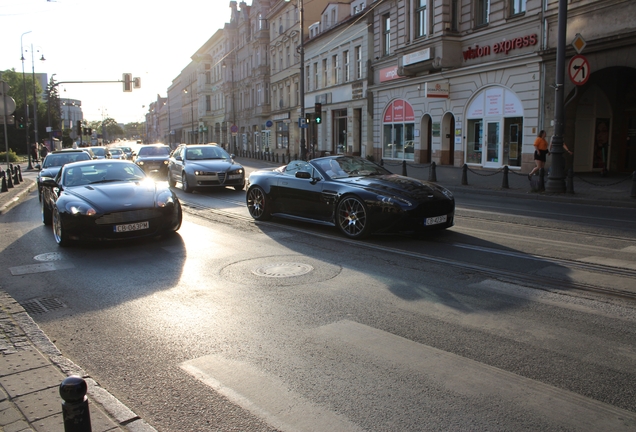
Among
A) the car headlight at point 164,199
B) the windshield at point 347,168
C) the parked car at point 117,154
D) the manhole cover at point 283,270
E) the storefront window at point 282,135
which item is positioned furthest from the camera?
the storefront window at point 282,135

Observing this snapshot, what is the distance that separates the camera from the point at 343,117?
42094 mm

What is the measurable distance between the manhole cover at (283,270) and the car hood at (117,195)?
2843 mm

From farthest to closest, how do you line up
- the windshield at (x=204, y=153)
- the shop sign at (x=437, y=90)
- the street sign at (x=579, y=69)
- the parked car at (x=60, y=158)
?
the shop sign at (x=437, y=90) < the windshield at (x=204, y=153) < the parked car at (x=60, y=158) < the street sign at (x=579, y=69)

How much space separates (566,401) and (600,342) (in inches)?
46.9

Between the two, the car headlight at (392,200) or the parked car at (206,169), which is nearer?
the car headlight at (392,200)

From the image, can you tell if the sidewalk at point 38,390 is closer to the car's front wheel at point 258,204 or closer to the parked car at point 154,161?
the car's front wheel at point 258,204

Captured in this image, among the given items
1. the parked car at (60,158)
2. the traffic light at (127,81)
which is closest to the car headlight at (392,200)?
the parked car at (60,158)

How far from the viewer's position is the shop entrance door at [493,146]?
25.0m

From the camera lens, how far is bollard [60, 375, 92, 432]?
2.43 meters

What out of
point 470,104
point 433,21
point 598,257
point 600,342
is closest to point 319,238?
point 598,257

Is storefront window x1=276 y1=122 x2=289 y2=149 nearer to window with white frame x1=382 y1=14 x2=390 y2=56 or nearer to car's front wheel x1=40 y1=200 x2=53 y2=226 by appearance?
window with white frame x1=382 y1=14 x2=390 y2=56

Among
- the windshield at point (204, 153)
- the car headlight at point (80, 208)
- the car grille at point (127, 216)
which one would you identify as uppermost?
the windshield at point (204, 153)

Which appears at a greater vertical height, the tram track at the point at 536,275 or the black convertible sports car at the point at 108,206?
the black convertible sports car at the point at 108,206

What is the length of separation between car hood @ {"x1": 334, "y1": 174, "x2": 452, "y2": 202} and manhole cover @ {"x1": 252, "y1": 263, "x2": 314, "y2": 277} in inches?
87.2
